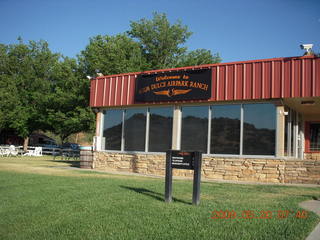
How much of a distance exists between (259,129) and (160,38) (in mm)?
30371

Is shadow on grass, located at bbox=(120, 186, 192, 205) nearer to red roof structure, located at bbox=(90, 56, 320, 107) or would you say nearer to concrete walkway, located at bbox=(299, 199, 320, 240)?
concrete walkway, located at bbox=(299, 199, 320, 240)

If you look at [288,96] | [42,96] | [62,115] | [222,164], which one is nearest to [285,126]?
[288,96]

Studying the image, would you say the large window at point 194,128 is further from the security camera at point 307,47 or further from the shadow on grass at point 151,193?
the shadow on grass at point 151,193

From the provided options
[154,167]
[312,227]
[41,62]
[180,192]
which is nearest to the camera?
[312,227]

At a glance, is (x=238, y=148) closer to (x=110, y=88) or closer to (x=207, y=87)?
(x=207, y=87)

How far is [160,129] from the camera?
15.5m

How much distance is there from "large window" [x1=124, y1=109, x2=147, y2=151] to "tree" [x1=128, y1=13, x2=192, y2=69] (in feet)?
84.5

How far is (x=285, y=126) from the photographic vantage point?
44.8ft

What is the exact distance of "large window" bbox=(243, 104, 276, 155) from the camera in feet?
42.5

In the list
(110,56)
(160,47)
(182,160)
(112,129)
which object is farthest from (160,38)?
(182,160)

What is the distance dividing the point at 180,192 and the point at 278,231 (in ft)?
13.3

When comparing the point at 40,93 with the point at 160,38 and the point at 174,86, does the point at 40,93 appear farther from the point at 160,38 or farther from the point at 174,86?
the point at 174,86

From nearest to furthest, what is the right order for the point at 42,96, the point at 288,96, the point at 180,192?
the point at 180,192 < the point at 288,96 < the point at 42,96

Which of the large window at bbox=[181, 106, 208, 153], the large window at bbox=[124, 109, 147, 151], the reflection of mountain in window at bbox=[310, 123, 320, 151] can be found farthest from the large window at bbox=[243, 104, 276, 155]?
the reflection of mountain in window at bbox=[310, 123, 320, 151]
